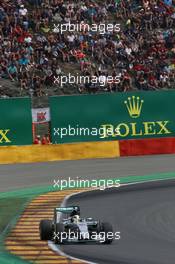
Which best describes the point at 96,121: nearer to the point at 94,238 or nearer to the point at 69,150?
the point at 69,150

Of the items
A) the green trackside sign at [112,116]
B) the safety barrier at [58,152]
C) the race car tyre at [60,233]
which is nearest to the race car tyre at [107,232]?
the race car tyre at [60,233]

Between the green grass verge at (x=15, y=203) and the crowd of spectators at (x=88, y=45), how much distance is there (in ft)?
36.2

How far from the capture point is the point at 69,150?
33156 millimetres

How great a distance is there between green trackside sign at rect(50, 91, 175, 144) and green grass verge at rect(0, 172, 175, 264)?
4.62 meters

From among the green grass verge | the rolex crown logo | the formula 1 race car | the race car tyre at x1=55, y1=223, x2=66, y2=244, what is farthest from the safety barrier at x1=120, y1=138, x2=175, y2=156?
the race car tyre at x1=55, y1=223, x2=66, y2=244

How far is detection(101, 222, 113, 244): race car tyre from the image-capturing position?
17891 mm

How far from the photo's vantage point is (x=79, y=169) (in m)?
31.1

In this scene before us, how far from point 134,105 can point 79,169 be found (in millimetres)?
4748

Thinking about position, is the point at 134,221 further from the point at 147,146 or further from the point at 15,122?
the point at 15,122

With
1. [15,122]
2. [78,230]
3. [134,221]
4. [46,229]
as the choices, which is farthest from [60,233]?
[15,122]

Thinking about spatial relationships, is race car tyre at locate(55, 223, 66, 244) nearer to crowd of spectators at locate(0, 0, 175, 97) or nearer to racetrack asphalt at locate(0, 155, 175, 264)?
racetrack asphalt at locate(0, 155, 175, 264)

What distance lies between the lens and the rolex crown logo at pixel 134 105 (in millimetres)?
34375

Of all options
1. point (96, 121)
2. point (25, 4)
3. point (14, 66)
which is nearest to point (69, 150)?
point (96, 121)

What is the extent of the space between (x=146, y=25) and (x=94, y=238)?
2930cm
